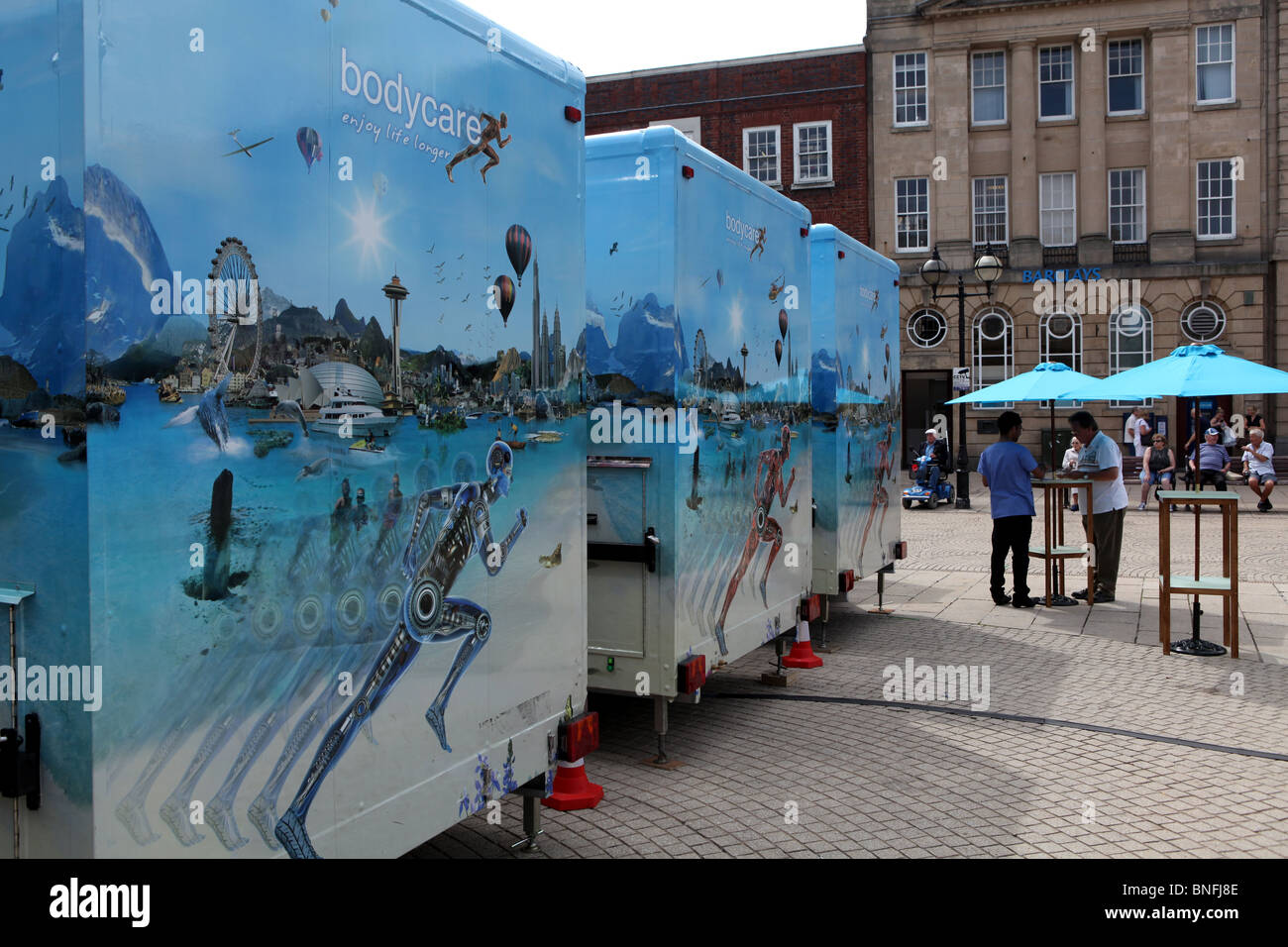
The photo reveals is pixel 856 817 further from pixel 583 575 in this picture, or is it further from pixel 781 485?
pixel 781 485

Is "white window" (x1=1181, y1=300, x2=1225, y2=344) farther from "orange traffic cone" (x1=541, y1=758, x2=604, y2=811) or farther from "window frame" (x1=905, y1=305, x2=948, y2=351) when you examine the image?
"orange traffic cone" (x1=541, y1=758, x2=604, y2=811)

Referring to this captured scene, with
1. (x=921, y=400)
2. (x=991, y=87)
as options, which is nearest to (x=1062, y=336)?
(x=921, y=400)

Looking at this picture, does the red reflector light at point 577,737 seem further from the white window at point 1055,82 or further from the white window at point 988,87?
the white window at point 1055,82

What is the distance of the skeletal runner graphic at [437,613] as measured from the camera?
3.06 m

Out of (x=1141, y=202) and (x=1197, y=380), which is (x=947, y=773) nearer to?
(x=1197, y=380)

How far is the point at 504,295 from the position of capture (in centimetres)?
400

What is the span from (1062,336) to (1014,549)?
22.5 m

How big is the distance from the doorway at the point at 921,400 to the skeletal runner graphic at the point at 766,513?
25634 mm

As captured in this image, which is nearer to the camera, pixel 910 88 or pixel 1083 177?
pixel 1083 177

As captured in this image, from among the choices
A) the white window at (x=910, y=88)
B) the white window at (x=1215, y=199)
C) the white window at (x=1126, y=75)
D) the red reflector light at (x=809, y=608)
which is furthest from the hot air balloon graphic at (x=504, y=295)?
the white window at (x=1126, y=75)

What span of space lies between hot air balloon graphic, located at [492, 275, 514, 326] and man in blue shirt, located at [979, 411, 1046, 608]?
783cm

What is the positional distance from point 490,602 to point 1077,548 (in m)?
8.77

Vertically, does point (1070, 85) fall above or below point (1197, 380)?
above
